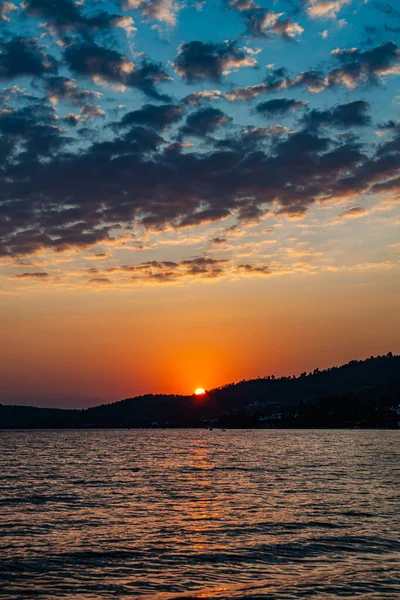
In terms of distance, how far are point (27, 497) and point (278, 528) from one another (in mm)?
31560

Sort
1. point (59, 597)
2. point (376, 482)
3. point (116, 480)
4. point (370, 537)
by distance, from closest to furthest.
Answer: point (59, 597) → point (370, 537) → point (376, 482) → point (116, 480)

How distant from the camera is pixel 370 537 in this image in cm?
4316

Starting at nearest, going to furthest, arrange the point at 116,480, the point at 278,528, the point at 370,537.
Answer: the point at 370,537 → the point at 278,528 → the point at 116,480

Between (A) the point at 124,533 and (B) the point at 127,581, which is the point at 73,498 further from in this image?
(B) the point at 127,581

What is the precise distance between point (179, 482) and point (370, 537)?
144 feet

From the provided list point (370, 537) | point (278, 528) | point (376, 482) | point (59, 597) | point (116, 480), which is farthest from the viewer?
point (116, 480)

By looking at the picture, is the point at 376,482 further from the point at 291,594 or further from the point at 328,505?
the point at 291,594

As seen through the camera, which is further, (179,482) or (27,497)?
(179,482)

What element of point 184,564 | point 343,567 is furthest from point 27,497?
point 343,567

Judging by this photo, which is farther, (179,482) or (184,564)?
(179,482)

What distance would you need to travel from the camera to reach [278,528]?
46438 millimetres

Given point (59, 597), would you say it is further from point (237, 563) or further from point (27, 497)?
point (27, 497)

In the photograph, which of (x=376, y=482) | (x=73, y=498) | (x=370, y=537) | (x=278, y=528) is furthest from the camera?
(x=376, y=482)

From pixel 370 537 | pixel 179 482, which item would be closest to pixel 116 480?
pixel 179 482
